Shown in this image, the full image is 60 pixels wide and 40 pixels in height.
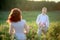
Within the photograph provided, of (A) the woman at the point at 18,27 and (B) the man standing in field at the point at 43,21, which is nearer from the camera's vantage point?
(A) the woman at the point at 18,27

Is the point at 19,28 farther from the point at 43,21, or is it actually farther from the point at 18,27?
the point at 43,21

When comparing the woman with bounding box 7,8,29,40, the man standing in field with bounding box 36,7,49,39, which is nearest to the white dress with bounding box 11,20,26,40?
the woman with bounding box 7,8,29,40

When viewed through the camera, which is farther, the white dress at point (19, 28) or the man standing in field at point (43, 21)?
the man standing in field at point (43, 21)

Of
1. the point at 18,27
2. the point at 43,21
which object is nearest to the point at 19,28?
the point at 18,27

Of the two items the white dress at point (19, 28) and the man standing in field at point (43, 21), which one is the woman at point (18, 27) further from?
the man standing in field at point (43, 21)

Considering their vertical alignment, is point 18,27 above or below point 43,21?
above

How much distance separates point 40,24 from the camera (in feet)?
25.5

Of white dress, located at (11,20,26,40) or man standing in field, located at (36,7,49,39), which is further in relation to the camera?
man standing in field, located at (36,7,49,39)

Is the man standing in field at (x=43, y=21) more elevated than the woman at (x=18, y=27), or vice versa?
the woman at (x=18, y=27)

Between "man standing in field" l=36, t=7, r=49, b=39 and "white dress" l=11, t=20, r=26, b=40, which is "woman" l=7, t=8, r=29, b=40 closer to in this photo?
"white dress" l=11, t=20, r=26, b=40

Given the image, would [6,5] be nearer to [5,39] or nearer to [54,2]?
[54,2]

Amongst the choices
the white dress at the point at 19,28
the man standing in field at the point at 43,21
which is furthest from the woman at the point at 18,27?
the man standing in field at the point at 43,21

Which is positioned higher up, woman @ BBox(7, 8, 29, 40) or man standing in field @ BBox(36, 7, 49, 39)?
woman @ BBox(7, 8, 29, 40)

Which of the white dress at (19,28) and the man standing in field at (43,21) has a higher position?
the white dress at (19,28)
